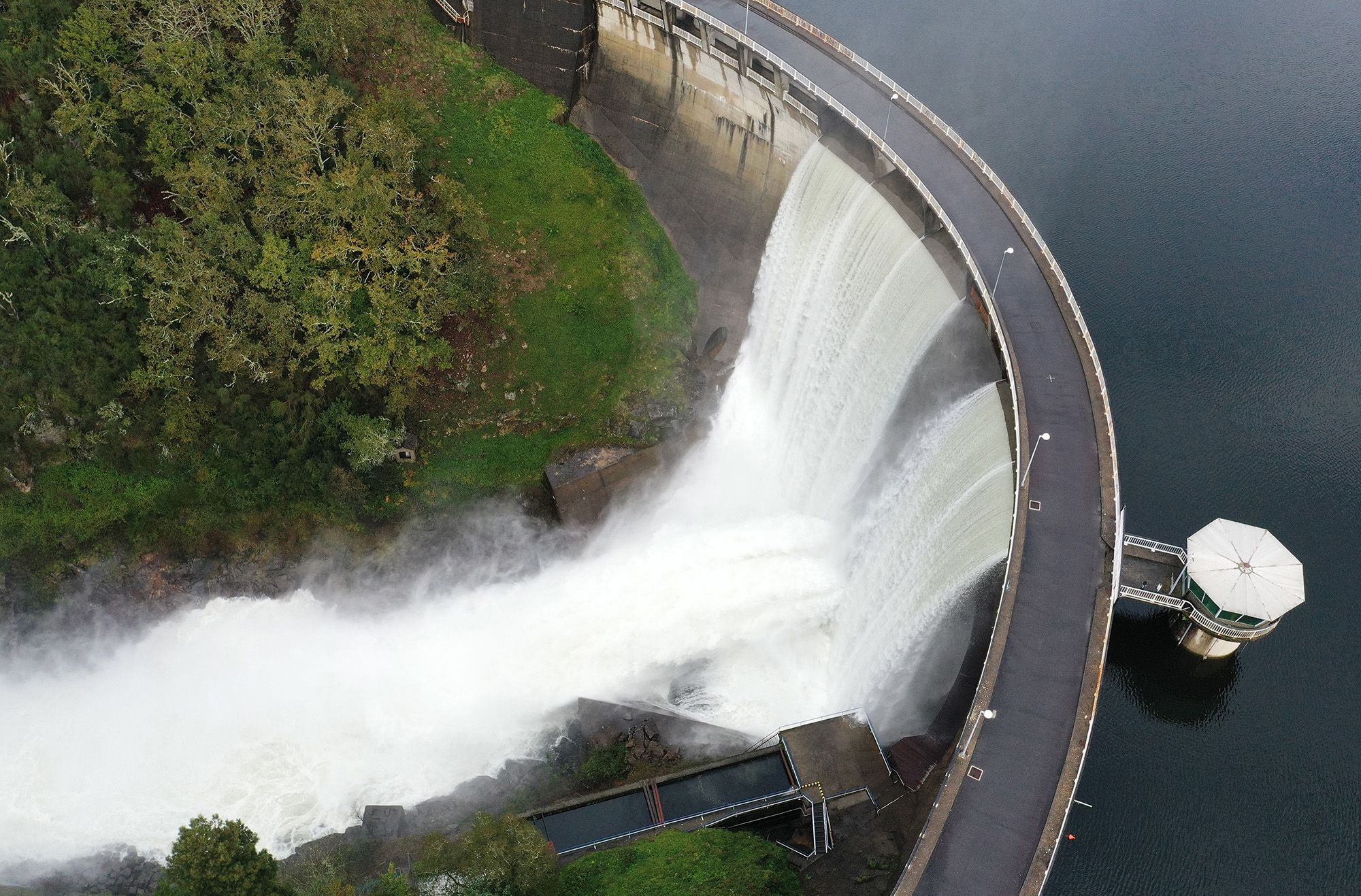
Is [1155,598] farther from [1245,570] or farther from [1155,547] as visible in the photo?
[1245,570]

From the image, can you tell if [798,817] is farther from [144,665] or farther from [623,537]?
[144,665]

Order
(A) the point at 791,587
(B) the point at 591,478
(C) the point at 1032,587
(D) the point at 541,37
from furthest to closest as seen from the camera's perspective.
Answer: (D) the point at 541,37, (B) the point at 591,478, (A) the point at 791,587, (C) the point at 1032,587

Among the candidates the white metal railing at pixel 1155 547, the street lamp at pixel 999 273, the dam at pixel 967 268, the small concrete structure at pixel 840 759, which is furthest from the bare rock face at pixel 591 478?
the white metal railing at pixel 1155 547

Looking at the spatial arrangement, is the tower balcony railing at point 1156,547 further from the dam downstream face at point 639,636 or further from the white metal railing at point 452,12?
the white metal railing at point 452,12

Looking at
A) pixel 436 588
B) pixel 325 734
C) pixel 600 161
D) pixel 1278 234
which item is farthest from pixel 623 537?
pixel 1278 234

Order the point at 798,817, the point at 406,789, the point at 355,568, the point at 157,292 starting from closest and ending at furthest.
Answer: the point at 798,817
the point at 406,789
the point at 157,292
the point at 355,568

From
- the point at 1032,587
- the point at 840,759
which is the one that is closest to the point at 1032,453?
the point at 1032,587

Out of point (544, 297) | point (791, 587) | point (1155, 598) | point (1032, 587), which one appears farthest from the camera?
point (544, 297)
